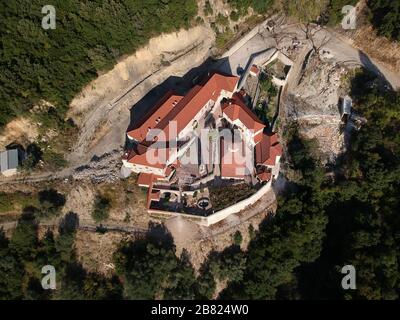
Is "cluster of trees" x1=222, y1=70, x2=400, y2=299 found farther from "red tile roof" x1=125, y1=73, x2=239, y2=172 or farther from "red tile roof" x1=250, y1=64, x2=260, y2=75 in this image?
"red tile roof" x1=125, y1=73, x2=239, y2=172

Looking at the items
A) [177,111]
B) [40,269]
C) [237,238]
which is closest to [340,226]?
[237,238]

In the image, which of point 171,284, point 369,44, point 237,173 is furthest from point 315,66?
point 171,284

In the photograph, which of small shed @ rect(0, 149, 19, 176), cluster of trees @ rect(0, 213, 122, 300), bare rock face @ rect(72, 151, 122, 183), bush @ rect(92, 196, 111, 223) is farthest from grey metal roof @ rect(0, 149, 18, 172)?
bush @ rect(92, 196, 111, 223)

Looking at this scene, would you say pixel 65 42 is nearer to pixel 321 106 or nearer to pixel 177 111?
pixel 177 111

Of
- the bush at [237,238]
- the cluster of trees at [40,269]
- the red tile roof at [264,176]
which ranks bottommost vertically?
the cluster of trees at [40,269]

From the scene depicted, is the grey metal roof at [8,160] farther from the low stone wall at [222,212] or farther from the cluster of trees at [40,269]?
the low stone wall at [222,212]

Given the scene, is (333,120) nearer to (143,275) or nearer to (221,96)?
(221,96)

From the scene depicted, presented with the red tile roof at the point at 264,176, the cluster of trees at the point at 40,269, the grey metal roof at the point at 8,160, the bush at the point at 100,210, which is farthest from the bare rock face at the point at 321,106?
A: the grey metal roof at the point at 8,160
